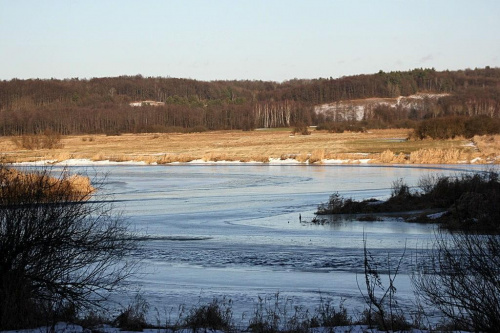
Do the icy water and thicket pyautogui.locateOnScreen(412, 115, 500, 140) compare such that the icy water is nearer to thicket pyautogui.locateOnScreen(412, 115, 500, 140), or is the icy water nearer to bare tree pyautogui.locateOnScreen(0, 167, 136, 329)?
bare tree pyautogui.locateOnScreen(0, 167, 136, 329)

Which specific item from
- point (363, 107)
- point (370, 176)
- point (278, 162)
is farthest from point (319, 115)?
point (370, 176)

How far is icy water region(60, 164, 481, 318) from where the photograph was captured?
1291 cm

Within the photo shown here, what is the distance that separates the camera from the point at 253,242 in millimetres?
18922

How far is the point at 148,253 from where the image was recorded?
682 inches

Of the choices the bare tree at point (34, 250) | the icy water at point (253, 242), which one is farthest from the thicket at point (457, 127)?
the bare tree at point (34, 250)

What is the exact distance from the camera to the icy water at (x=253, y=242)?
12906 millimetres

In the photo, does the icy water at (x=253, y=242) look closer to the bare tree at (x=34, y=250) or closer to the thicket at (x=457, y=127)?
the bare tree at (x=34, y=250)

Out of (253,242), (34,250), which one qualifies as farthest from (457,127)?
(34,250)

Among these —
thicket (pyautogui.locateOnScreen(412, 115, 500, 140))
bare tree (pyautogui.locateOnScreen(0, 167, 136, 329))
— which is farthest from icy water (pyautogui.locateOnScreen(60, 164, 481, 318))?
thicket (pyautogui.locateOnScreen(412, 115, 500, 140))

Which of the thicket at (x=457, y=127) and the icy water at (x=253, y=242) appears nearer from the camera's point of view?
the icy water at (x=253, y=242)

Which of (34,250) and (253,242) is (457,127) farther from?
(34,250)

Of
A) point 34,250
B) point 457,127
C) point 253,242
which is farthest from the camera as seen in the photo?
point 457,127

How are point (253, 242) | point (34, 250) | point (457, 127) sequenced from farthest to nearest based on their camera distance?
1. point (457, 127)
2. point (253, 242)
3. point (34, 250)

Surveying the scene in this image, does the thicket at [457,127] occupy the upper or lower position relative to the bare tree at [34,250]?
lower
